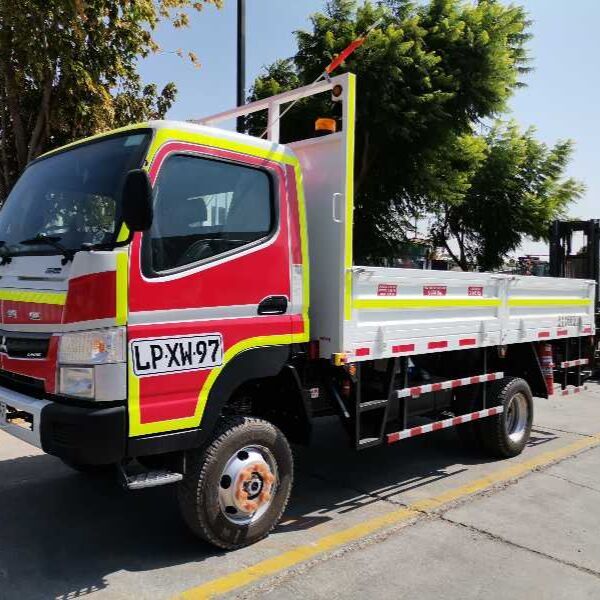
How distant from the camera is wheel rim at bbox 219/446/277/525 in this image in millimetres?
3701

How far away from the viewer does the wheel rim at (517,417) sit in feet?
19.9

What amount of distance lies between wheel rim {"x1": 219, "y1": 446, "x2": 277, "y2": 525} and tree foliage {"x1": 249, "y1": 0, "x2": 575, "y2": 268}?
739 cm

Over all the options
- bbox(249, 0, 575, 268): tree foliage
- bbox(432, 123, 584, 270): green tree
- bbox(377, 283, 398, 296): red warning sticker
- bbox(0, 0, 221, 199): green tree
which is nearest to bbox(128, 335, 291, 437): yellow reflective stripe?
bbox(377, 283, 398, 296): red warning sticker

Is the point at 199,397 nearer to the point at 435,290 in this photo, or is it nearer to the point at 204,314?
the point at 204,314

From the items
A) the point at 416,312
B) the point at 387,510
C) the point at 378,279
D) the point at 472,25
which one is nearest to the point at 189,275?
the point at 378,279

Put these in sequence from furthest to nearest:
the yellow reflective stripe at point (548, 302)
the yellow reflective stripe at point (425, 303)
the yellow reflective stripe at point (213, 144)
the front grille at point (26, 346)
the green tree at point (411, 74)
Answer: the green tree at point (411, 74) → the yellow reflective stripe at point (548, 302) → the yellow reflective stripe at point (425, 303) → the yellow reflective stripe at point (213, 144) → the front grille at point (26, 346)

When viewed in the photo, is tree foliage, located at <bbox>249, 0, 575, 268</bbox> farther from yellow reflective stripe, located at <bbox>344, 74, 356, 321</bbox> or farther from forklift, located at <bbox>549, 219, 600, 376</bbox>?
yellow reflective stripe, located at <bbox>344, 74, 356, 321</bbox>

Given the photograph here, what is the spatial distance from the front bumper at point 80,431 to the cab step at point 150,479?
155 millimetres

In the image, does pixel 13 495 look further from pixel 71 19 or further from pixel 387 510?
pixel 71 19

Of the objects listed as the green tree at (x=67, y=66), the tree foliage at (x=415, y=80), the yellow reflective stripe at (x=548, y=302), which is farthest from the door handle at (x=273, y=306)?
the tree foliage at (x=415, y=80)

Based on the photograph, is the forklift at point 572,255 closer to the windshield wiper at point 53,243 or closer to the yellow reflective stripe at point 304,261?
the yellow reflective stripe at point 304,261

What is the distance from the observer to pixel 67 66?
27.5 feet

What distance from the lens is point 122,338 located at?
125 inches

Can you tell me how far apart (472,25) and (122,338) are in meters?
11.5
